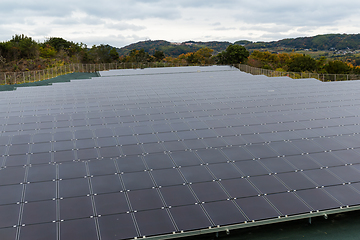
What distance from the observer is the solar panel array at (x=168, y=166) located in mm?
10594

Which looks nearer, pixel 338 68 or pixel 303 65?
pixel 338 68

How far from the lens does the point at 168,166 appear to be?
46.1ft

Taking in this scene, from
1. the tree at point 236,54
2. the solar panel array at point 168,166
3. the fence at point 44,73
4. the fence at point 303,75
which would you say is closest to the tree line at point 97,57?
the tree at point 236,54

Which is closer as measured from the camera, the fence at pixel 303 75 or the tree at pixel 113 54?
the fence at pixel 303 75


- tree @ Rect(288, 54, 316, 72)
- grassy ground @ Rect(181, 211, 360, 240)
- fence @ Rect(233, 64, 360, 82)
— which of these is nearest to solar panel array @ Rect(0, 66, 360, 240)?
grassy ground @ Rect(181, 211, 360, 240)

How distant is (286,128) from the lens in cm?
1894

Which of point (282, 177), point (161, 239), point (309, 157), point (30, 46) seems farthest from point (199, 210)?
point (30, 46)

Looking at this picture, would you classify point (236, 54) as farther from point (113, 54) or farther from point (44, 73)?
point (44, 73)

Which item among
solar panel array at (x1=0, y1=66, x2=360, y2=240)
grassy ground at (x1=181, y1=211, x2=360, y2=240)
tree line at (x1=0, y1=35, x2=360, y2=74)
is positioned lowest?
grassy ground at (x1=181, y1=211, x2=360, y2=240)

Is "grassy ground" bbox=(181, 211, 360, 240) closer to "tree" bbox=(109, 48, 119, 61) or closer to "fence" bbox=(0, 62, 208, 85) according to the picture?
"fence" bbox=(0, 62, 208, 85)

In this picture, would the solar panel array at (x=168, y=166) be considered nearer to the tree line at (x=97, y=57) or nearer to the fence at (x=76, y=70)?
the fence at (x=76, y=70)

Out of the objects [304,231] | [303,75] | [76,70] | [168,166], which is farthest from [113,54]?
[304,231]

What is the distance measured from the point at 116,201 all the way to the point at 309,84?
30.5 metres

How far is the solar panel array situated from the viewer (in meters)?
10.6
